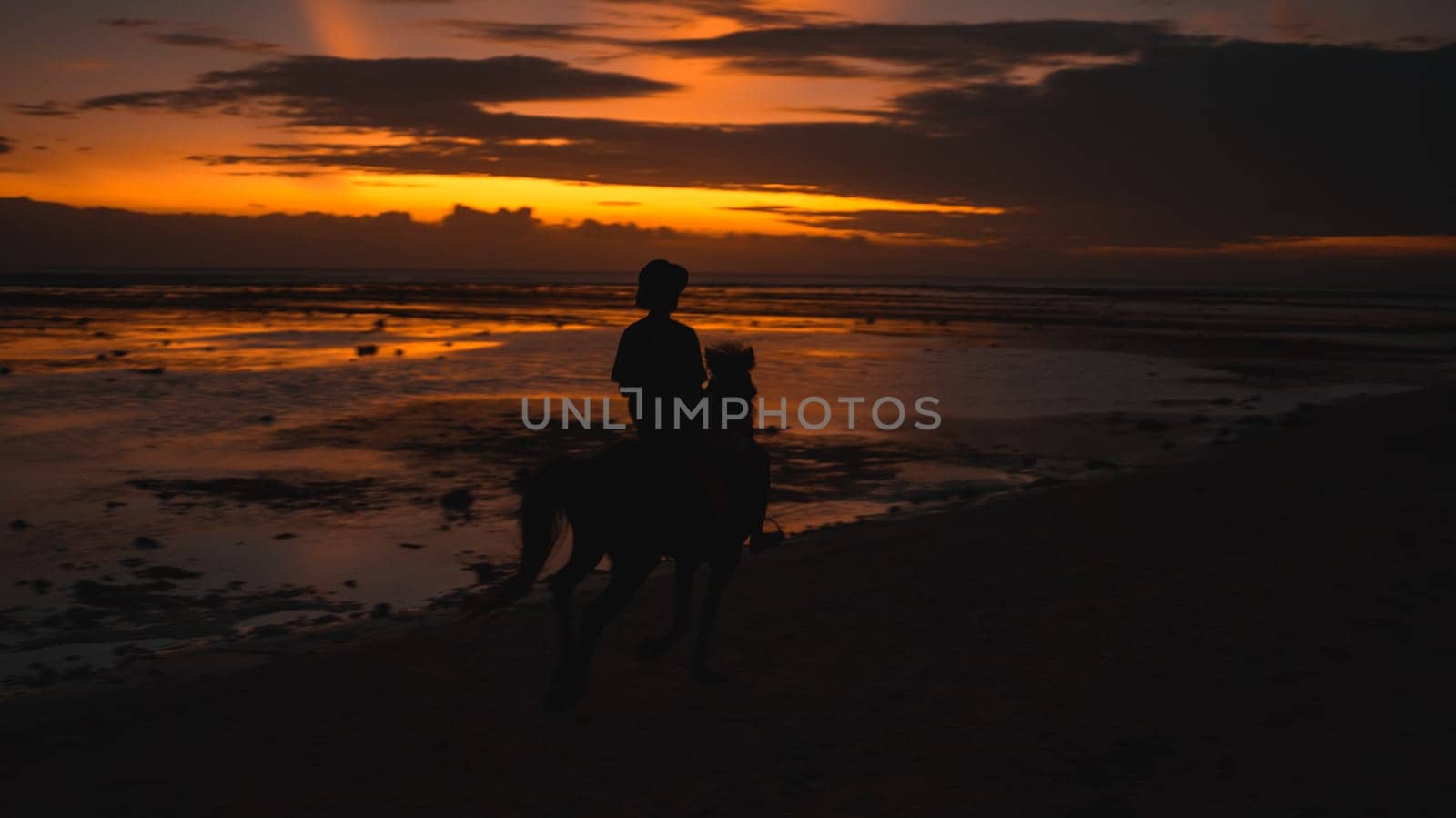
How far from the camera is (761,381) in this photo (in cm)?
2525

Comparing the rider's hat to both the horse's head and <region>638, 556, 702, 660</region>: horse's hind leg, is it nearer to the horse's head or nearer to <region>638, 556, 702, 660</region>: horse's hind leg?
the horse's head

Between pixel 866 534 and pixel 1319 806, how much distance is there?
549 cm

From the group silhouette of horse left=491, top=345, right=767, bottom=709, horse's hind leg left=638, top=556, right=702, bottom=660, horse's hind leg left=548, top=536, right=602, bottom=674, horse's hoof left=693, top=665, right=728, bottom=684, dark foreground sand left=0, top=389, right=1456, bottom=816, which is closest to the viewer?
dark foreground sand left=0, top=389, right=1456, bottom=816

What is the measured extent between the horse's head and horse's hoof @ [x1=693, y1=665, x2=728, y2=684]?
61.2 inches

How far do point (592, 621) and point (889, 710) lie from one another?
5.26 feet

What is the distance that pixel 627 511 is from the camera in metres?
5.67

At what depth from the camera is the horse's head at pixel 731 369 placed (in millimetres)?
6004

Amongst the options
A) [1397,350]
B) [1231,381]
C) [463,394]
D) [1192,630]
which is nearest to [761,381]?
[463,394]

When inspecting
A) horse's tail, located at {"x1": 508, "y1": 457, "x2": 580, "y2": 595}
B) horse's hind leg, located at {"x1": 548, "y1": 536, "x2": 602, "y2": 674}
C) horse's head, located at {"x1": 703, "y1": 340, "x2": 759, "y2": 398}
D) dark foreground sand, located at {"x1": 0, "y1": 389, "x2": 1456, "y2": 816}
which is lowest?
dark foreground sand, located at {"x1": 0, "y1": 389, "x2": 1456, "y2": 816}

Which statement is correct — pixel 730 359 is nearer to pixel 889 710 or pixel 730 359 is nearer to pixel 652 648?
pixel 652 648

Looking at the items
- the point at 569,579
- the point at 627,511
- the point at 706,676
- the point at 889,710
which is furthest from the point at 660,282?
the point at 889,710

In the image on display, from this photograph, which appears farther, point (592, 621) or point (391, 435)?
point (391, 435)

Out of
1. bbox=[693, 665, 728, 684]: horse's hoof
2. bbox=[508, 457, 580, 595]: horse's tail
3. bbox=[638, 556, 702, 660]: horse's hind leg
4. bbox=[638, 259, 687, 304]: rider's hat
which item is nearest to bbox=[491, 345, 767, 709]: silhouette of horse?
bbox=[508, 457, 580, 595]: horse's tail

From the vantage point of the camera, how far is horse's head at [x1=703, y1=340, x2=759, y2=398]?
600cm
